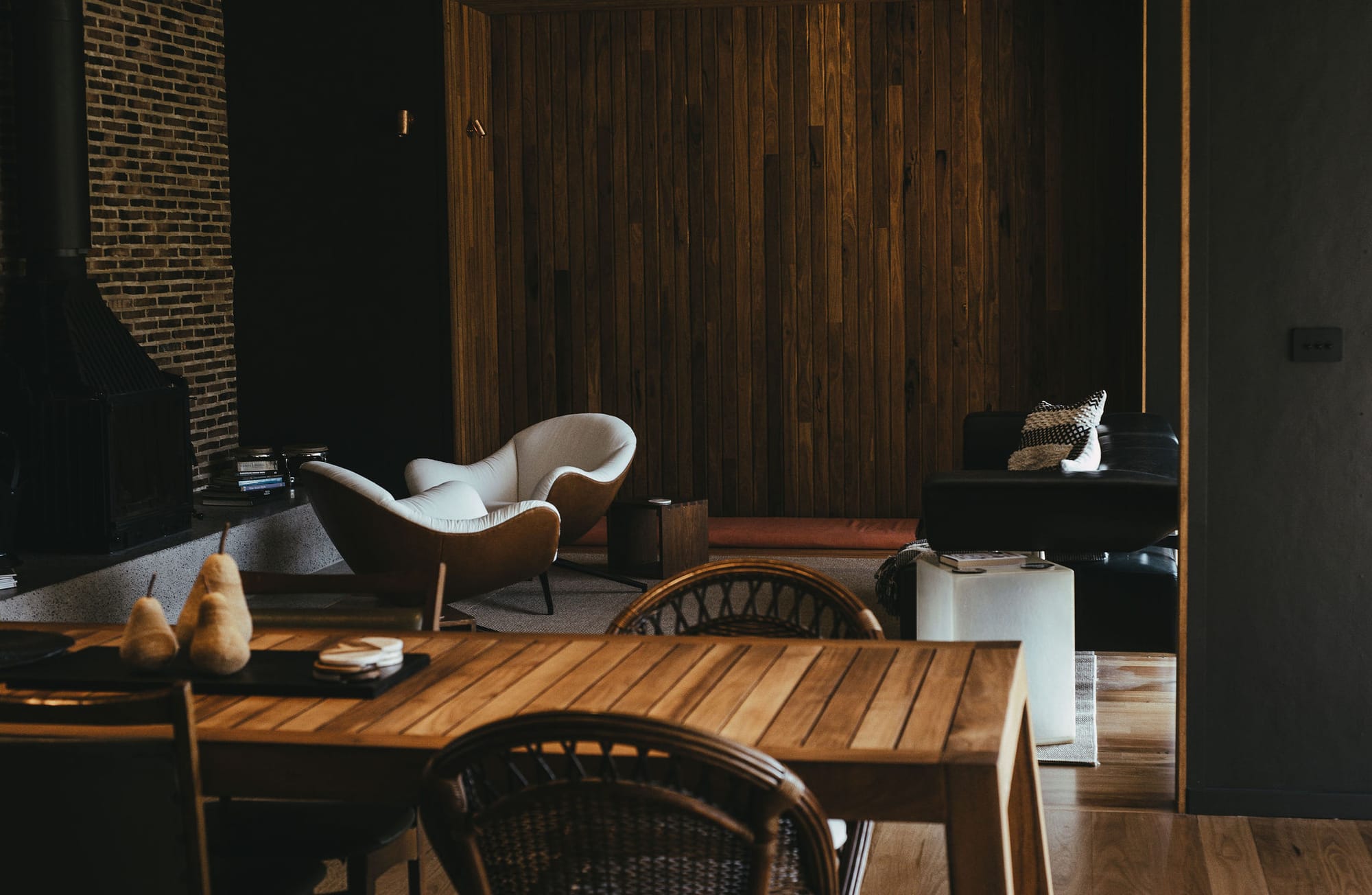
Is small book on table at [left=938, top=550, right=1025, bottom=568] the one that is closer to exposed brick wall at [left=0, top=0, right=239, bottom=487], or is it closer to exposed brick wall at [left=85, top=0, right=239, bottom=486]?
exposed brick wall at [left=0, top=0, right=239, bottom=487]

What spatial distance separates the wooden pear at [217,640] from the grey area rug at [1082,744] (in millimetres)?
2452

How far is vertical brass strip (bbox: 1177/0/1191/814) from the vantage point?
348 cm

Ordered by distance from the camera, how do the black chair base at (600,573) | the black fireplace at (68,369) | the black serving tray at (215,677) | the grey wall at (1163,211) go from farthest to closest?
the black chair base at (600,573), the grey wall at (1163,211), the black fireplace at (68,369), the black serving tray at (215,677)

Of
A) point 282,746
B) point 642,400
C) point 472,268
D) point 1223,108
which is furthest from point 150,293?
point 282,746

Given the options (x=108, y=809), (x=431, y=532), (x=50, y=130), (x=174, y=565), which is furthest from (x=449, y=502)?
(x=108, y=809)

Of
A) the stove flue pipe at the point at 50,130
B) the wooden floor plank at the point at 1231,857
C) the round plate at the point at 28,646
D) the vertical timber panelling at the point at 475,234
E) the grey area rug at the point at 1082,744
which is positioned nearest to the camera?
the round plate at the point at 28,646

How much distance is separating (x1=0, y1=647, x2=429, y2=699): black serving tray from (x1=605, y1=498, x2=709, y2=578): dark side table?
431 centimetres

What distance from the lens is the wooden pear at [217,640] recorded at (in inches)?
86.4

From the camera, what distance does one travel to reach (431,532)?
528cm

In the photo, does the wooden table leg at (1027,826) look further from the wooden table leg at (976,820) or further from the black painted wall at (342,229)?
the black painted wall at (342,229)

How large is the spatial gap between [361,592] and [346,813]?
0.42 m

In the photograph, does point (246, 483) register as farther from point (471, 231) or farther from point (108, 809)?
point (108, 809)

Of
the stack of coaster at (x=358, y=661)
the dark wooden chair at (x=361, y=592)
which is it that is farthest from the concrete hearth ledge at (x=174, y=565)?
the stack of coaster at (x=358, y=661)

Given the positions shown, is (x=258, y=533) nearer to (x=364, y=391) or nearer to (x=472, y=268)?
(x=364, y=391)
